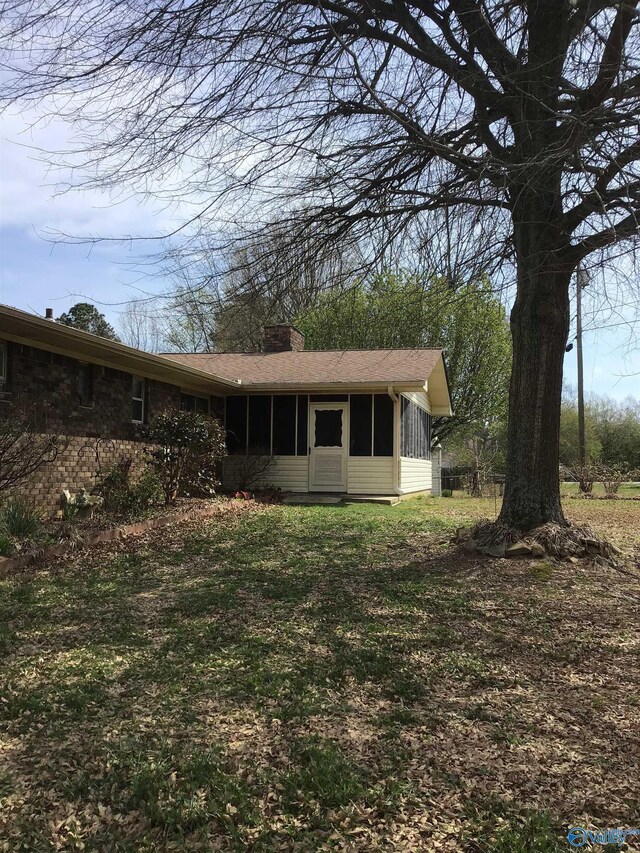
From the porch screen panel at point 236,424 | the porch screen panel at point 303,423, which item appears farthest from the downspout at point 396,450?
the porch screen panel at point 236,424

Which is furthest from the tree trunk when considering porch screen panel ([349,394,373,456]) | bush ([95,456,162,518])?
porch screen panel ([349,394,373,456])

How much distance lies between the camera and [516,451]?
299 inches

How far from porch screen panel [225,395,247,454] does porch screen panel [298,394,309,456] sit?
1456mm

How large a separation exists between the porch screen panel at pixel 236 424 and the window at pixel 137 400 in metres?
3.47

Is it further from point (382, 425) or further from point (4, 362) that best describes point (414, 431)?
point (4, 362)

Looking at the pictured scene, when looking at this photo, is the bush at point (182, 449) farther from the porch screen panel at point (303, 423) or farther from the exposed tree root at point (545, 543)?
the exposed tree root at point (545, 543)

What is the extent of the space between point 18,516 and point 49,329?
2.46 meters

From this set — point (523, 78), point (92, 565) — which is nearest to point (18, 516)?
point (92, 565)

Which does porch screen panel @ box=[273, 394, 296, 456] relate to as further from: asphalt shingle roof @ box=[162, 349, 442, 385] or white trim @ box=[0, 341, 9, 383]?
white trim @ box=[0, 341, 9, 383]

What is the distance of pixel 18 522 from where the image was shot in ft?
23.7

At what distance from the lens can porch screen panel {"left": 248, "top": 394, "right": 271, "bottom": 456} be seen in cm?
1528

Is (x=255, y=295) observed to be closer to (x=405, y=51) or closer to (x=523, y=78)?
(x=405, y=51)

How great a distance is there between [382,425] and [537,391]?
282 inches

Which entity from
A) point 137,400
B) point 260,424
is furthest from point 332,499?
point 137,400
